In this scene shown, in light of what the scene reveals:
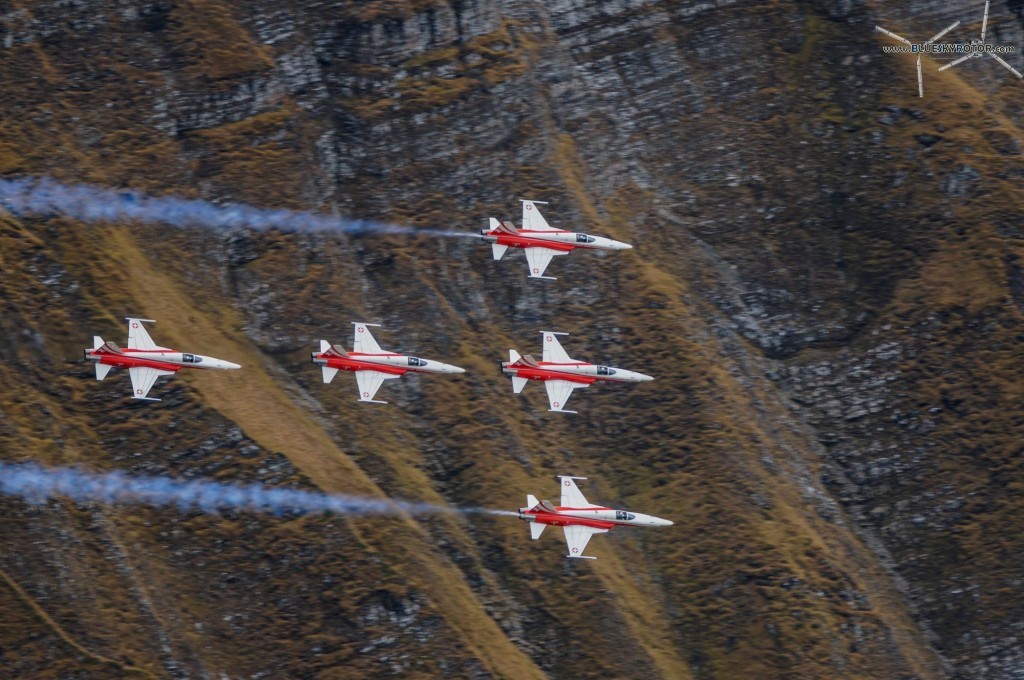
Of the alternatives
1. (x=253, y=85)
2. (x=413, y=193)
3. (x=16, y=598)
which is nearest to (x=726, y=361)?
(x=413, y=193)

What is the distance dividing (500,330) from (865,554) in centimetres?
3218

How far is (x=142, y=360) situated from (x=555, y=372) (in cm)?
2887

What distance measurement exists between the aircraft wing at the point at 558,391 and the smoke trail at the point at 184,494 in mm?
14944

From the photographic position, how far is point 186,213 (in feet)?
504

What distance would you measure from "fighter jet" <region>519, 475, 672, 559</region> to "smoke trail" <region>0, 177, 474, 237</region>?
25395mm

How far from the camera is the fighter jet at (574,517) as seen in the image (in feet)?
442

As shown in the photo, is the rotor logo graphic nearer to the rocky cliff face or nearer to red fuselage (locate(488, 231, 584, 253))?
the rocky cliff face

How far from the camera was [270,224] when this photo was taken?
153 m

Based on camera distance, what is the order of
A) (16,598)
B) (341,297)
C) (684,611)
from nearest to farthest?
(16,598) < (684,611) < (341,297)

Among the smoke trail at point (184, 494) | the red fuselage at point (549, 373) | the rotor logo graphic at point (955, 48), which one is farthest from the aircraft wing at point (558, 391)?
the rotor logo graphic at point (955, 48)

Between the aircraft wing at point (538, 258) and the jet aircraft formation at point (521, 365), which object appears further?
the aircraft wing at point (538, 258)

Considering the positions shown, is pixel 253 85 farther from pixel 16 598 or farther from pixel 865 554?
pixel 865 554

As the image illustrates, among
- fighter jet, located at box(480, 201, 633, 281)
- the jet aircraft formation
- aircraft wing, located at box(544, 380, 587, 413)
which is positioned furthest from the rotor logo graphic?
aircraft wing, located at box(544, 380, 587, 413)

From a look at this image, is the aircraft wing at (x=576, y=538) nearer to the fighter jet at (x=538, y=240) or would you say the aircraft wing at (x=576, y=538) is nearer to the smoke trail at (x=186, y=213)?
the fighter jet at (x=538, y=240)
